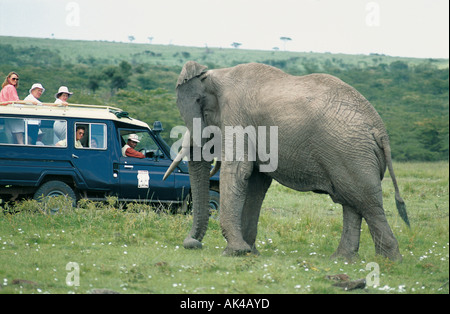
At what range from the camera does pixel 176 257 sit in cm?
952

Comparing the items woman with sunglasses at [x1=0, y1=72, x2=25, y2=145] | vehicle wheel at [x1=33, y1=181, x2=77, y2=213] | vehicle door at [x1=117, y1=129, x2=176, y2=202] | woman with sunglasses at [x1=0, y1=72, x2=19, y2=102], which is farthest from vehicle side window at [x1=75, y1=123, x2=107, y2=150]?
woman with sunglasses at [x1=0, y1=72, x2=19, y2=102]

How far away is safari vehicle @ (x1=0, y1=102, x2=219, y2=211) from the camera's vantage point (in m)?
13.1

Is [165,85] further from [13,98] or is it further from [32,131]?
[32,131]

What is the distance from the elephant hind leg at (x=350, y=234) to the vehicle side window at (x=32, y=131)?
19.7ft

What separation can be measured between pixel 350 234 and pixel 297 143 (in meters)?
1.40

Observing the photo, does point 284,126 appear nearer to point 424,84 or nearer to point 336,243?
point 336,243

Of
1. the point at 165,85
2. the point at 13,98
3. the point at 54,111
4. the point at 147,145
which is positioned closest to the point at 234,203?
the point at 147,145

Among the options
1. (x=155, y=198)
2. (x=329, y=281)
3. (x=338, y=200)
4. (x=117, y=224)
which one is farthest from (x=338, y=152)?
(x=155, y=198)

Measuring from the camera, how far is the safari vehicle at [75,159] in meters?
13.1

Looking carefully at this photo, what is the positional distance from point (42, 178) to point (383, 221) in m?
6.55

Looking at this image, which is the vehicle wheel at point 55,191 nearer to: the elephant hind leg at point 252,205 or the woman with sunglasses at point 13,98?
the woman with sunglasses at point 13,98

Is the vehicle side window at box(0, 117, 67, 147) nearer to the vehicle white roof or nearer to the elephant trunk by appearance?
the vehicle white roof

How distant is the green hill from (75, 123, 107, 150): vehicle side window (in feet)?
30.6

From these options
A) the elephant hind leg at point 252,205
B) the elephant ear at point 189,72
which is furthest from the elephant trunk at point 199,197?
the elephant ear at point 189,72
